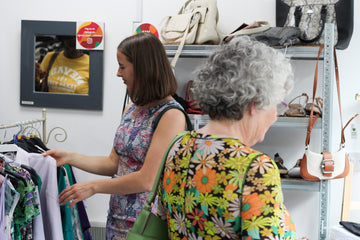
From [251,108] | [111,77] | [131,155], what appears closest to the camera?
[251,108]

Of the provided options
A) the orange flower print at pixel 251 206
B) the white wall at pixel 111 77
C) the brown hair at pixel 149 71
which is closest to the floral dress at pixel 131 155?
the brown hair at pixel 149 71

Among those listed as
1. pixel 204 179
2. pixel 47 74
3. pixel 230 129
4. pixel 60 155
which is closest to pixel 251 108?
pixel 230 129

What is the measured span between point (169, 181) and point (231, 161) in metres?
0.18

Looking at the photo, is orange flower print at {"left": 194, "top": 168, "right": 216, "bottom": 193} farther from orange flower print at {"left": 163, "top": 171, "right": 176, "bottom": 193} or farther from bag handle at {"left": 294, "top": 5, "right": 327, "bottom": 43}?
bag handle at {"left": 294, "top": 5, "right": 327, "bottom": 43}

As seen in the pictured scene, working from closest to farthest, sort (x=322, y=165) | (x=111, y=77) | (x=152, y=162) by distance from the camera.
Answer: (x=152, y=162) < (x=322, y=165) < (x=111, y=77)

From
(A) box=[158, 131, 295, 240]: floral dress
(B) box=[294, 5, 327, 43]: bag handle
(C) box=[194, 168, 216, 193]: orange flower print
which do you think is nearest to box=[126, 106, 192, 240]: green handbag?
(A) box=[158, 131, 295, 240]: floral dress

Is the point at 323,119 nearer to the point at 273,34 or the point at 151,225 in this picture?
the point at 273,34

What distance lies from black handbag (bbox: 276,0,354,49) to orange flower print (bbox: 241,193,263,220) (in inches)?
77.2

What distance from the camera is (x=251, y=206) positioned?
843mm

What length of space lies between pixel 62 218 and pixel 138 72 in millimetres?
871

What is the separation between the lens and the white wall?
294 centimetres

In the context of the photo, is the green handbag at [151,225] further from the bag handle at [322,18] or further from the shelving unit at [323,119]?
the bag handle at [322,18]

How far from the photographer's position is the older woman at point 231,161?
0.85 meters

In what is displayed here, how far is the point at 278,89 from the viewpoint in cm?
96
